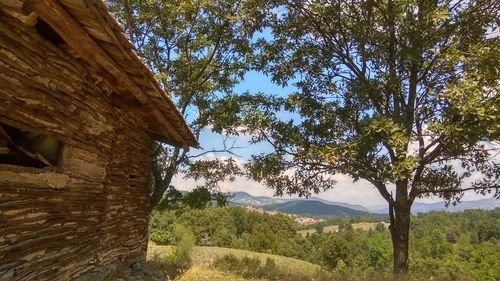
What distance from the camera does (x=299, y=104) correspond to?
424 inches

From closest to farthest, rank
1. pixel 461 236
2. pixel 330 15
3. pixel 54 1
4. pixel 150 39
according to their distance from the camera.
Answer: pixel 54 1 < pixel 330 15 < pixel 150 39 < pixel 461 236

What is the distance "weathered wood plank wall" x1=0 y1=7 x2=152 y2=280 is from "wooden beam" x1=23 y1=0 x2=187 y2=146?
179mm

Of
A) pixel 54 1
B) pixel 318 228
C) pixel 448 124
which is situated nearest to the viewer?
pixel 54 1

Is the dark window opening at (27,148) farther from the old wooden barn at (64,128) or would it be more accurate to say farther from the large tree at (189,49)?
the large tree at (189,49)

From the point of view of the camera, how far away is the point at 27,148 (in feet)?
14.0

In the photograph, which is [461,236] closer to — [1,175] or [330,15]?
[330,15]

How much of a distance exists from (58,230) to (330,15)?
27.3ft

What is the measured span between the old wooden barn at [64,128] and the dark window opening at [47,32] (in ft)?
0.03

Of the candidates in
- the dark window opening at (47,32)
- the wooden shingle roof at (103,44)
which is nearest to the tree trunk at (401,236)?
the wooden shingle roof at (103,44)

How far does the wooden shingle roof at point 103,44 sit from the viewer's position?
10.5 ft

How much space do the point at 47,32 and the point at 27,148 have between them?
48.2 inches

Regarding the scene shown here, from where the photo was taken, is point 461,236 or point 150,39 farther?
point 461,236

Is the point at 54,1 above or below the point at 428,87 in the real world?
below

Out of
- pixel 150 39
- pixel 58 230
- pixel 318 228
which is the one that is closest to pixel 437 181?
pixel 150 39
